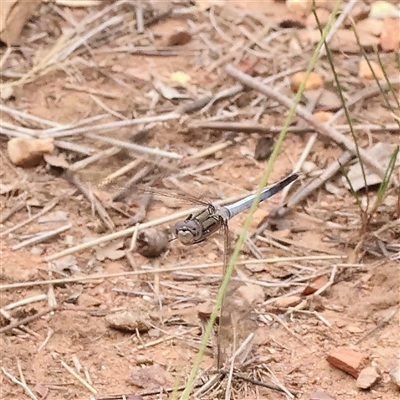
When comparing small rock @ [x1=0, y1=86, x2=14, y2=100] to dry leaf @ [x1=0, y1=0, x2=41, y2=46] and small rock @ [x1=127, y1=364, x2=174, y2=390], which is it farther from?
small rock @ [x1=127, y1=364, x2=174, y2=390]

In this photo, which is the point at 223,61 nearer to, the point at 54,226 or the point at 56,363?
the point at 54,226

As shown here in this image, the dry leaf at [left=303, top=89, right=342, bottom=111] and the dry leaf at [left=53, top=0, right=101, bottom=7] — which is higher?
the dry leaf at [left=303, top=89, right=342, bottom=111]

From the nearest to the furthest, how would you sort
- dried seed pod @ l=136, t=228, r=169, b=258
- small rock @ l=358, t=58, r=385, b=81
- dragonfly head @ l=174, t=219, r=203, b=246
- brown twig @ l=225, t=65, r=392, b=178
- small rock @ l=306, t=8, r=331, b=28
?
dragonfly head @ l=174, t=219, r=203, b=246, dried seed pod @ l=136, t=228, r=169, b=258, brown twig @ l=225, t=65, r=392, b=178, small rock @ l=358, t=58, r=385, b=81, small rock @ l=306, t=8, r=331, b=28

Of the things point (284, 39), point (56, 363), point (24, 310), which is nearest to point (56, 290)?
point (24, 310)

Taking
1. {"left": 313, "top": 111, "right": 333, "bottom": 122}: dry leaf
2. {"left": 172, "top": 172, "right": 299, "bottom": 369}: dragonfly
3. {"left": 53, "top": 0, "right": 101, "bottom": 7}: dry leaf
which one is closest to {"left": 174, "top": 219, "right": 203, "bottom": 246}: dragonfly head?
{"left": 172, "top": 172, "right": 299, "bottom": 369}: dragonfly

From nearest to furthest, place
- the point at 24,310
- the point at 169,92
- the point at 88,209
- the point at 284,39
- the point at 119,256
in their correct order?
1. the point at 24,310
2. the point at 119,256
3. the point at 88,209
4. the point at 169,92
5. the point at 284,39

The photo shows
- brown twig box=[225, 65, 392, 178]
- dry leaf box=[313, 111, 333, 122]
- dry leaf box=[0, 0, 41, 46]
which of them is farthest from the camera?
dry leaf box=[0, 0, 41, 46]
